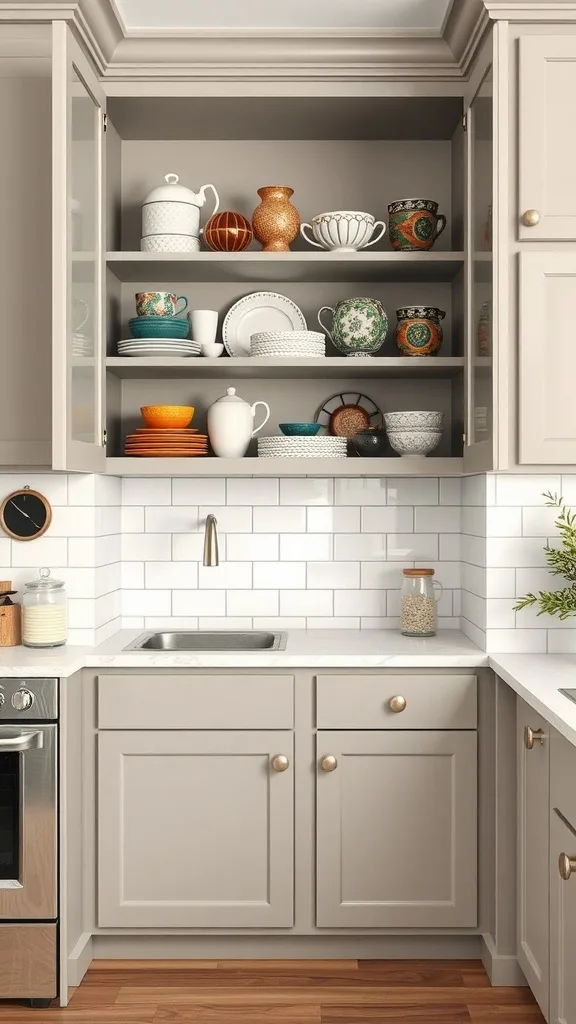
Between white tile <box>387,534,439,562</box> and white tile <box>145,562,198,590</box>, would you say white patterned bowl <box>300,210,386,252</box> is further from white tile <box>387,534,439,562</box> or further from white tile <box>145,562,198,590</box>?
white tile <box>145,562,198,590</box>

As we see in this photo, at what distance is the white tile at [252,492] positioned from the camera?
314 cm

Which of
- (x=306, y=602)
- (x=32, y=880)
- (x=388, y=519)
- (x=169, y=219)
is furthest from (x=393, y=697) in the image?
(x=169, y=219)

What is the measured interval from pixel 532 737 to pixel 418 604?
0.76m

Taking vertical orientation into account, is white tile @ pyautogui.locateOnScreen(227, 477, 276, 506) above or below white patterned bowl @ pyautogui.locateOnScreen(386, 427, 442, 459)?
below

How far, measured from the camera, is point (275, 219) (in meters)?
2.87

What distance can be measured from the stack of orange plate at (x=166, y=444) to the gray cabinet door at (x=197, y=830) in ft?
2.77

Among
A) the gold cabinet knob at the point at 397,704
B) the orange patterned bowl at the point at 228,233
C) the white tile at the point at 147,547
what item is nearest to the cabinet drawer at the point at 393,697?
the gold cabinet knob at the point at 397,704

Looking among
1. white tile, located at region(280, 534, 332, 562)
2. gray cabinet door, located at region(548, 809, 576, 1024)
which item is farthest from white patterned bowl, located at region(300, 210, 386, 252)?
gray cabinet door, located at region(548, 809, 576, 1024)

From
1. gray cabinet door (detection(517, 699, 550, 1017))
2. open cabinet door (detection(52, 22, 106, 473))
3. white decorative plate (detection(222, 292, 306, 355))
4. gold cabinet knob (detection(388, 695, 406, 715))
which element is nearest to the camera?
gray cabinet door (detection(517, 699, 550, 1017))

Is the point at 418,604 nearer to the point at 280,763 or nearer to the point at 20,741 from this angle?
the point at 280,763

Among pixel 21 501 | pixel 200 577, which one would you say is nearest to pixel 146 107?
pixel 21 501

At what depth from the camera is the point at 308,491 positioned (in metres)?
3.13

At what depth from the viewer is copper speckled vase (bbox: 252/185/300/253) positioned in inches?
113

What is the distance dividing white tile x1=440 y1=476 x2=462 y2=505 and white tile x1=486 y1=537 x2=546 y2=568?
1.54 ft
